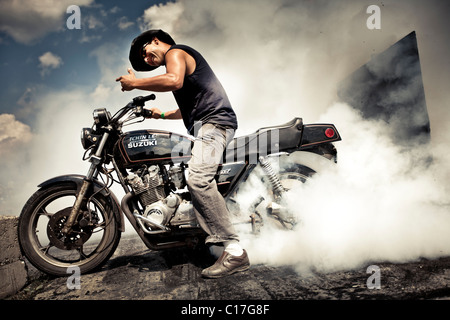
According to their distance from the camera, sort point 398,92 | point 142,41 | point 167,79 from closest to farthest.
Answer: point 167,79
point 142,41
point 398,92

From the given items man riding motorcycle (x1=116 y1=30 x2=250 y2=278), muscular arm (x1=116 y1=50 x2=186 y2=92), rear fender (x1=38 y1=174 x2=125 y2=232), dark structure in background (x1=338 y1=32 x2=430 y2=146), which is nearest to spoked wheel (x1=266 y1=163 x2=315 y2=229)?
man riding motorcycle (x1=116 y1=30 x2=250 y2=278)

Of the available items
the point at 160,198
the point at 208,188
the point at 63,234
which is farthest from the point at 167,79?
the point at 63,234

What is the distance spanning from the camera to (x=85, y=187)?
2625 millimetres

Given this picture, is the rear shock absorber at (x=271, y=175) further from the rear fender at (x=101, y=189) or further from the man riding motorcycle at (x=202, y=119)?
the rear fender at (x=101, y=189)

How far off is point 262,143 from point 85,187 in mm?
2047

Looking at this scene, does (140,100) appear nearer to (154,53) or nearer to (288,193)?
(154,53)

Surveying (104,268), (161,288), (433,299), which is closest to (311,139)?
(433,299)

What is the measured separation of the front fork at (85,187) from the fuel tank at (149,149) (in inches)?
6.3

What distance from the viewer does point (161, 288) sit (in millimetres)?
2148

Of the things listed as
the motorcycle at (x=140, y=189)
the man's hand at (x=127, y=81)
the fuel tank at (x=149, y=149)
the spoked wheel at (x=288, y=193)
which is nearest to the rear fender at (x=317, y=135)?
the motorcycle at (x=140, y=189)

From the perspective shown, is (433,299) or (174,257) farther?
(174,257)

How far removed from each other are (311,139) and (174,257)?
88.5 inches
